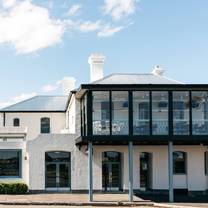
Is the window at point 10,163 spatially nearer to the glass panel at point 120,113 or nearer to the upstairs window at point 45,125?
the glass panel at point 120,113

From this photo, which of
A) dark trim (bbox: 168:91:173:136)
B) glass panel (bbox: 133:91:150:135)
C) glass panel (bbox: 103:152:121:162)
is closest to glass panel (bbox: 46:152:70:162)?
glass panel (bbox: 103:152:121:162)

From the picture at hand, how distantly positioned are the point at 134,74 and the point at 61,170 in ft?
26.0

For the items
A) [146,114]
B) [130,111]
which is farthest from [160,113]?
[130,111]

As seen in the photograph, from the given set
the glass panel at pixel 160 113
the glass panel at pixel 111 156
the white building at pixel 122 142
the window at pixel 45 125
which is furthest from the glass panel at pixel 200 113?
the window at pixel 45 125

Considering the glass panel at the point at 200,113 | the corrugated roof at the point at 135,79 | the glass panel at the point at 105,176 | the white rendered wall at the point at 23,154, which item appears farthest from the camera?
the white rendered wall at the point at 23,154

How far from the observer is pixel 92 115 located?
105 feet

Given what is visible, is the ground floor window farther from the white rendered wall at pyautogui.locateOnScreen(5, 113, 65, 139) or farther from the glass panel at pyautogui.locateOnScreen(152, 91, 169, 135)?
the white rendered wall at pyautogui.locateOnScreen(5, 113, 65, 139)

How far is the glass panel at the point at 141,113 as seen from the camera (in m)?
32.3

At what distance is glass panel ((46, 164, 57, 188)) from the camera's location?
38.1 meters

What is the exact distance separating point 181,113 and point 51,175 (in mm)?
10013

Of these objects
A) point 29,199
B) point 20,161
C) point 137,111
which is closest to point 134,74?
point 137,111

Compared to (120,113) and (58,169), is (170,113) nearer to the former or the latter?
(120,113)

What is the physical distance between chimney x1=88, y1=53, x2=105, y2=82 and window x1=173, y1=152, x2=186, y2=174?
7683 mm

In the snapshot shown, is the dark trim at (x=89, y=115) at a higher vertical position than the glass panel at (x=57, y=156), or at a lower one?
higher
